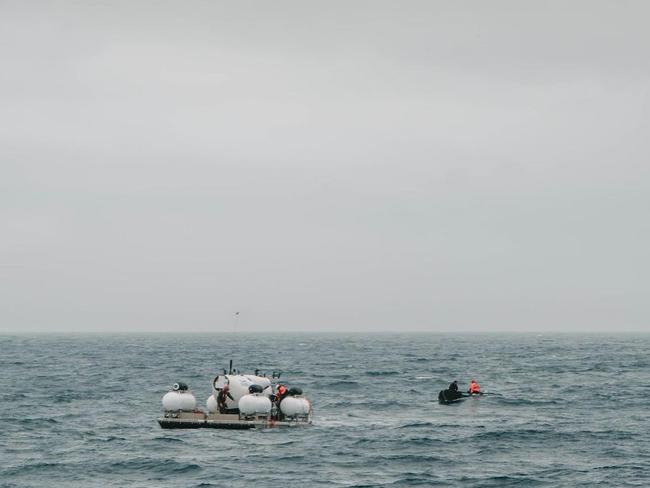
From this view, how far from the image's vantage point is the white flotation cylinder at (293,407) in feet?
197

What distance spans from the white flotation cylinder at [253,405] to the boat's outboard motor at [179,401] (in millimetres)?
3307

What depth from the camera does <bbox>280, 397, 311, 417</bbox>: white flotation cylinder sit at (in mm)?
60031

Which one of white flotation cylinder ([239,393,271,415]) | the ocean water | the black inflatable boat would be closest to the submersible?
white flotation cylinder ([239,393,271,415])

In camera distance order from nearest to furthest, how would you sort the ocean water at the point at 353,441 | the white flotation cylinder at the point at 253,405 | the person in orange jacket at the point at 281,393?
the ocean water at the point at 353,441 → the white flotation cylinder at the point at 253,405 → the person in orange jacket at the point at 281,393

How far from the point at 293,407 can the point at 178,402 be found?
7384 mm

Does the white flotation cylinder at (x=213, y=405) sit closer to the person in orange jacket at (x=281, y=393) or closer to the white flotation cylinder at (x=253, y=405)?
the white flotation cylinder at (x=253, y=405)

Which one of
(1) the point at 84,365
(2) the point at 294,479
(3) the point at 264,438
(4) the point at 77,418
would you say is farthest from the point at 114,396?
(1) the point at 84,365

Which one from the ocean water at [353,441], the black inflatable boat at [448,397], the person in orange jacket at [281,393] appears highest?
the person in orange jacket at [281,393]

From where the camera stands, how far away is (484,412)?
70188 millimetres

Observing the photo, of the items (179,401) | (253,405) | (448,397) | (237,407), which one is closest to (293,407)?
(253,405)

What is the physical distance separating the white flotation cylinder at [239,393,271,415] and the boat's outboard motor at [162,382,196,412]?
130 inches

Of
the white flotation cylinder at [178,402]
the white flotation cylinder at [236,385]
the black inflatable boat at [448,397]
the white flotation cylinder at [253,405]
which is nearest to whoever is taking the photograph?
the white flotation cylinder at [253,405]

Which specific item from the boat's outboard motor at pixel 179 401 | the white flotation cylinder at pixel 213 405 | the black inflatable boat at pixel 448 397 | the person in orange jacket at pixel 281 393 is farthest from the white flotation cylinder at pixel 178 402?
the black inflatable boat at pixel 448 397

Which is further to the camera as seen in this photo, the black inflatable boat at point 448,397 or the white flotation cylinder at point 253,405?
the black inflatable boat at point 448,397
